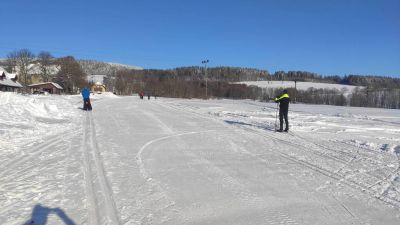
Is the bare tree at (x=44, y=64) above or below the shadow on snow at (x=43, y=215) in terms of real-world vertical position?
above

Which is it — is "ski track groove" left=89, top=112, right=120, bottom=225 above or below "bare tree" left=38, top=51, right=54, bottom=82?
below

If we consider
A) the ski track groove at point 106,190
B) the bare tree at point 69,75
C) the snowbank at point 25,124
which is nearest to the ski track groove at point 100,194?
the ski track groove at point 106,190

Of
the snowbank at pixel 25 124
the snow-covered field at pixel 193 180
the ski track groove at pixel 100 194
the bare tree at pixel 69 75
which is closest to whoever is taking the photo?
the ski track groove at pixel 100 194

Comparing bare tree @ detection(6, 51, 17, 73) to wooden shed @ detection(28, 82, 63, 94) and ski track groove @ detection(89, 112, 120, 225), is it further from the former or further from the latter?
ski track groove @ detection(89, 112, 120, 225)

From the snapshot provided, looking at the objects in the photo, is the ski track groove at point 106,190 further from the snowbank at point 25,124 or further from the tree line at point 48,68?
the tree line at point 48,68

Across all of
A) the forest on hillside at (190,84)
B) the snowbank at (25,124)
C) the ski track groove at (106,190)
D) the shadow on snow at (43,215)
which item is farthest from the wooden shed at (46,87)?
the shadow on snow at (43,215)

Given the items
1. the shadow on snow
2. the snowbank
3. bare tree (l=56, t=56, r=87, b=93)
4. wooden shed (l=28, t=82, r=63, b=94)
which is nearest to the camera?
the shadow on snow

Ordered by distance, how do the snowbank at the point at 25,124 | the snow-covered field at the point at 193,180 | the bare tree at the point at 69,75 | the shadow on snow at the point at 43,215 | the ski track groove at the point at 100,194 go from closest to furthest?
the shadow on snow at the point at 43,215, the ski track groove at the point at 100,194, the snow-covered field at the point at 193,180, the snowbank at the point at 25,124, the bare tree at the point at 69,75

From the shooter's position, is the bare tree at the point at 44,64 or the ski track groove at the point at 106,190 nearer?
the ski track groove at the point at 106,190

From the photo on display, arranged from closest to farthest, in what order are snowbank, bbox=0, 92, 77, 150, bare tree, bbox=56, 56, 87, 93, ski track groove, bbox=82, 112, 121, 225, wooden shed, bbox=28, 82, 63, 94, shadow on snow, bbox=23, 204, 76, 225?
shadow on snow, bbox=23, 204, 76, 225, ski track groove, bbox=82, 112, 121, 225, snowbank, bbox=0, 92, 77, 150, wooden shed, bbox=28, 82, 63, 94, bare tree, bbox=56, 56, 87, 93

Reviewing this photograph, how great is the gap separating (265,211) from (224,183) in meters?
1.52

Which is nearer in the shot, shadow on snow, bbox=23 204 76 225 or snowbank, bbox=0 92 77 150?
shadow on snow, bbox=23 204 76 225

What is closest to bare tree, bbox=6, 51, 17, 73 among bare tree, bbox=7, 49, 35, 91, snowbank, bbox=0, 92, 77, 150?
bare tree, bbox=7, 49, 35, 91

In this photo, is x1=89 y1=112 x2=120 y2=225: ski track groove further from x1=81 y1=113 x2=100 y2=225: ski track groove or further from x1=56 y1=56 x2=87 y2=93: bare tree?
x1=56 y1=56 x2=87 y2=93: bare tree
